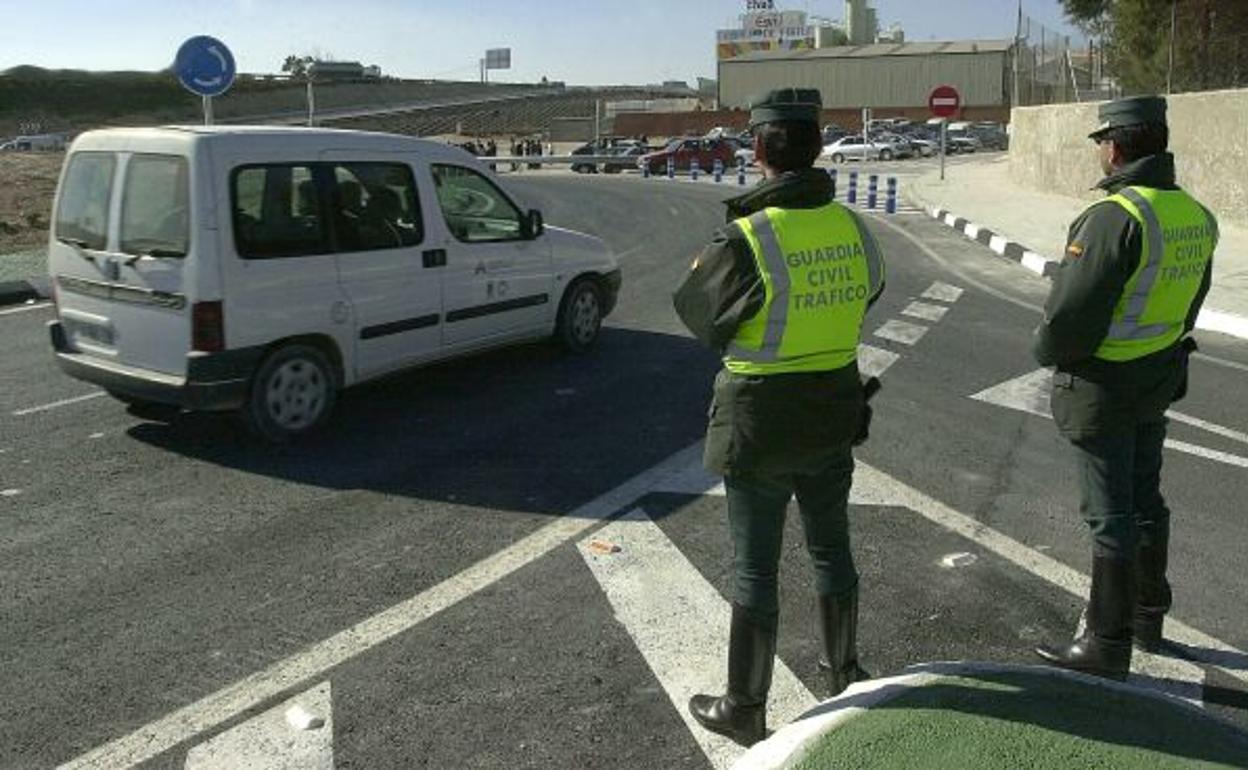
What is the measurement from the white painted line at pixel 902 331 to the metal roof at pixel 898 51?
84613 millimetres

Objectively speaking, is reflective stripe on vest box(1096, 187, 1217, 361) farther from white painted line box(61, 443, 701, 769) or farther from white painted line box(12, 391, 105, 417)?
white painted line box(12, 391, 105, 417)

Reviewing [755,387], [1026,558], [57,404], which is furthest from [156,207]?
[1026,558]

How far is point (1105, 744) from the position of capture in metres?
3.03

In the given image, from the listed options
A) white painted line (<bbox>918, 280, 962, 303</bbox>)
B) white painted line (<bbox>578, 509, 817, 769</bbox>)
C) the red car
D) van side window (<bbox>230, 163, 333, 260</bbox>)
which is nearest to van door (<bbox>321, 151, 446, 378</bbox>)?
van side window (<bbox>230, 163, 333, 260</bbox>)

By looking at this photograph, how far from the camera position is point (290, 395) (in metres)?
6.68

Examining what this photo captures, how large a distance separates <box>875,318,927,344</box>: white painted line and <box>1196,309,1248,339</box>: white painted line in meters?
2.65

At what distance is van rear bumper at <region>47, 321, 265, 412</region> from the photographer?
6.19 meters

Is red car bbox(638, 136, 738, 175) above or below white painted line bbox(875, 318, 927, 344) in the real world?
above

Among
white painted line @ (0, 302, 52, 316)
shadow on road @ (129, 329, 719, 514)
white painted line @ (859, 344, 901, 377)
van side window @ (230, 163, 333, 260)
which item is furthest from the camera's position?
white painted line @ (0, 302, 52, 316)

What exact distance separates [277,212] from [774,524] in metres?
4.34

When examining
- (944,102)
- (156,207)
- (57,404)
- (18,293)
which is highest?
(944,102)

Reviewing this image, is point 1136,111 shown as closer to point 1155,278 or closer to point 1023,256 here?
point 1155,278

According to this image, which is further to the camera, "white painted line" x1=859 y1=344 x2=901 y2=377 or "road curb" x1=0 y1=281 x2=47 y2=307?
"road curb" x1=0 y1=281 x2=47 y2=307

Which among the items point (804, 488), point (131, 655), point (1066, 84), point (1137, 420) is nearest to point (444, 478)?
point (131, 655)
